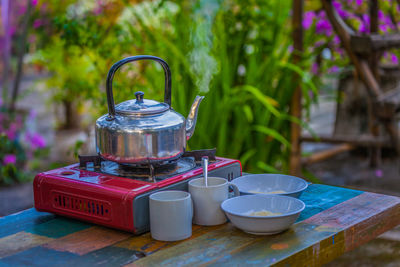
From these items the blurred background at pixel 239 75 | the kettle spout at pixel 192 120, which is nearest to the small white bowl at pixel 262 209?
the kettle spout at pixel 192 120

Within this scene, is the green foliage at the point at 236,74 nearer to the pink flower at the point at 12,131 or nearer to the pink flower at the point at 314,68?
the pink flower at the point at 314,68

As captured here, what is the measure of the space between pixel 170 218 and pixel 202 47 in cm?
165

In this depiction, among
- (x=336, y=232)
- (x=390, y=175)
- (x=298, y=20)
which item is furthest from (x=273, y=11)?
(x=336, y=232)

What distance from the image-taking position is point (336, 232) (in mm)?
1145

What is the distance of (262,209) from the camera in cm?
122

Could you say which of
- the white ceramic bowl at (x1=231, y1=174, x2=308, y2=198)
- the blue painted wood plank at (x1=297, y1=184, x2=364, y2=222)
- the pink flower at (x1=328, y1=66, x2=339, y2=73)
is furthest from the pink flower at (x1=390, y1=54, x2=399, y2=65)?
the white ceramic bowl at (x1=231, y1=174, x2=308, y2=198)

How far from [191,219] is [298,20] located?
1.89 meters

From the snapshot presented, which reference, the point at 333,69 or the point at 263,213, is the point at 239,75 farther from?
the point at 263,213

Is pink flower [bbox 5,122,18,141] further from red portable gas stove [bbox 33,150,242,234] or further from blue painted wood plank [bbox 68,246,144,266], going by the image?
blue painted wood plank [bbox 68,246,144,266]

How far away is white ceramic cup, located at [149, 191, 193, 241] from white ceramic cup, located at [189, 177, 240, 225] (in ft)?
0.20

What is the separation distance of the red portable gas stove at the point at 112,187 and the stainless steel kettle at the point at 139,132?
0.05 metres

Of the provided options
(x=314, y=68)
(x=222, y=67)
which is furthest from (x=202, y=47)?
(x=314, y=68)

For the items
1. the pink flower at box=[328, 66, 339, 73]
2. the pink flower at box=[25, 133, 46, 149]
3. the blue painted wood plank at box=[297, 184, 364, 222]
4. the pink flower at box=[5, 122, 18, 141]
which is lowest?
the pink flower at box=[25, 133, 46, 149]

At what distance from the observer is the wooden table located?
104 cm
